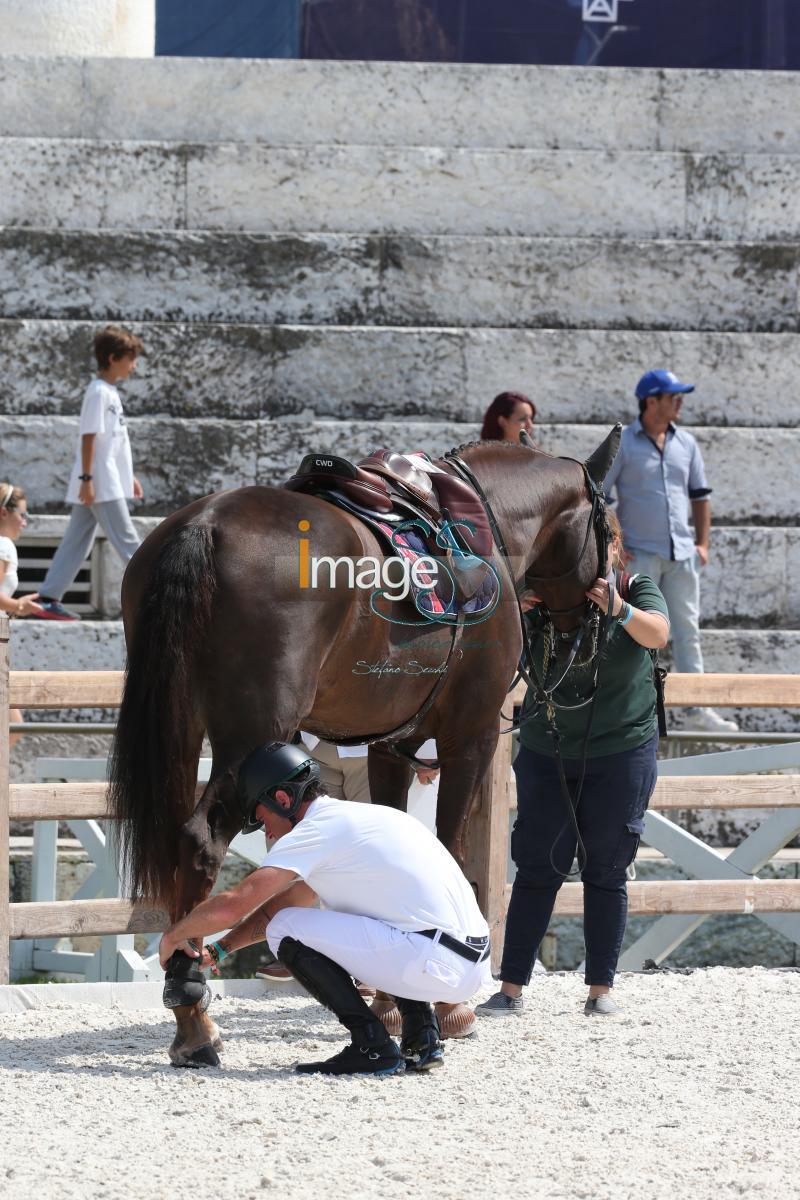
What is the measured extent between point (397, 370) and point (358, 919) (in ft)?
18.8

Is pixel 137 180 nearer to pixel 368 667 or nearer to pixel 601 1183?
pixel 368 667

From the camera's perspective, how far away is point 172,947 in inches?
169

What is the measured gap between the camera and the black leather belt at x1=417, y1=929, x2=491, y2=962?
14.5 feet

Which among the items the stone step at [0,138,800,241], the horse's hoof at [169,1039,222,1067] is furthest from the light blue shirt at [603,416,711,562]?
the horse's hoof at [169,1039,222,1067]

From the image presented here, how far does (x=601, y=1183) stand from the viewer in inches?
140

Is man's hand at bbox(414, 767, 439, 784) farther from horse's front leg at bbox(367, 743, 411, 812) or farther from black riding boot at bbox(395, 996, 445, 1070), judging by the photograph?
black riding boot at bbox(395, 996, 445, 1070)

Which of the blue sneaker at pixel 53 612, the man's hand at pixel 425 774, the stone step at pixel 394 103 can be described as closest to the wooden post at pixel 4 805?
the man's hand at pixel 425 774

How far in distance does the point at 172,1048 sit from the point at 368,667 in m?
1.14

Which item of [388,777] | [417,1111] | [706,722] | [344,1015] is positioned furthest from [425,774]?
[706,722]

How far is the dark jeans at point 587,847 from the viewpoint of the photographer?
5.17 meters

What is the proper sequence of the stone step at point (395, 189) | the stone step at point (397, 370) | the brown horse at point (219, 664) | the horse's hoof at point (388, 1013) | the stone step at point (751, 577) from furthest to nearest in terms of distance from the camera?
1. the stone step at point (395, 189)
2. the stone step at point (397, 370)
3. the stone step at point (751, 577)
4. the horse's hoof at point (388, 1013)
5. the brown horse at point (219, 664)

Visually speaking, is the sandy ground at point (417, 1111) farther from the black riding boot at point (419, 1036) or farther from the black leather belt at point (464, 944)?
the black leather belt at point (464, 944)

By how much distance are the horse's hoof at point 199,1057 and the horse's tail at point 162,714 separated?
411mm

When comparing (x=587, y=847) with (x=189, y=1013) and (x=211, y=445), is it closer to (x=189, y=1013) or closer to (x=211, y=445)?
(x=189, y=1013)
